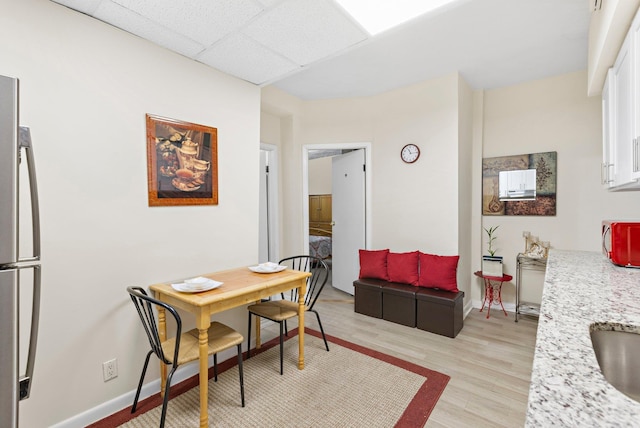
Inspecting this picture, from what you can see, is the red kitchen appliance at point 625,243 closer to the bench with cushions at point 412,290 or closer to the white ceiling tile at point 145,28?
the bench with cushions at point 412,290

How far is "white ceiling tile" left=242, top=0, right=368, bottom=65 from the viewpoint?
1.80m

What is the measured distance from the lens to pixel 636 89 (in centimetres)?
134

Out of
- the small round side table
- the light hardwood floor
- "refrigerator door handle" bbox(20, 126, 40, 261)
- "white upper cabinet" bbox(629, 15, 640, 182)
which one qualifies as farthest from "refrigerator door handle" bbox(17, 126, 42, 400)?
the small round side table

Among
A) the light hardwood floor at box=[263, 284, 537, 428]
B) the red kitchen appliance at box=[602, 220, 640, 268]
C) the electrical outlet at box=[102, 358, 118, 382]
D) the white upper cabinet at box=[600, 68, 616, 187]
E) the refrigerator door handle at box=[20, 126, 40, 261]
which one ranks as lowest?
the light hardwood floor at box=[263, 284, 537, 428]

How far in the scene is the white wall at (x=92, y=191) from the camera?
1671mm

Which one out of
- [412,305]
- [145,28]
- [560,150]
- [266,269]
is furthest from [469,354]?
[145,28]

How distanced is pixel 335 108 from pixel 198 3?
246cm

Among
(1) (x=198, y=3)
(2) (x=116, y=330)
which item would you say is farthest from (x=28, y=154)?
(2) (x=116, y=330)

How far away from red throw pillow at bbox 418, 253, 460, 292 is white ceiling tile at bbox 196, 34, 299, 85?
2354mm

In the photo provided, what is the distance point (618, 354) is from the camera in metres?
0.99

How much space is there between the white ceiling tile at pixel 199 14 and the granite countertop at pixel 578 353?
2.10 meters

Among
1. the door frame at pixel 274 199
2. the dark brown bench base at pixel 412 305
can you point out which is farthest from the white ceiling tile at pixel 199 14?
the dark brown bench base at pixel 412 305

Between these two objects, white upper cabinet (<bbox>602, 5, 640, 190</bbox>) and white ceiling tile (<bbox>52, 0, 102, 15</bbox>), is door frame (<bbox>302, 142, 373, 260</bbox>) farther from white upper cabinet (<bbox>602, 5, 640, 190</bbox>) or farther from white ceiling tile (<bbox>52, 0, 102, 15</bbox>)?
white ceiling tile (<bbox>52, 0, 102, 15</bbox>)

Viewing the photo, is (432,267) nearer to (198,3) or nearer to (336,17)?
(336,17)
